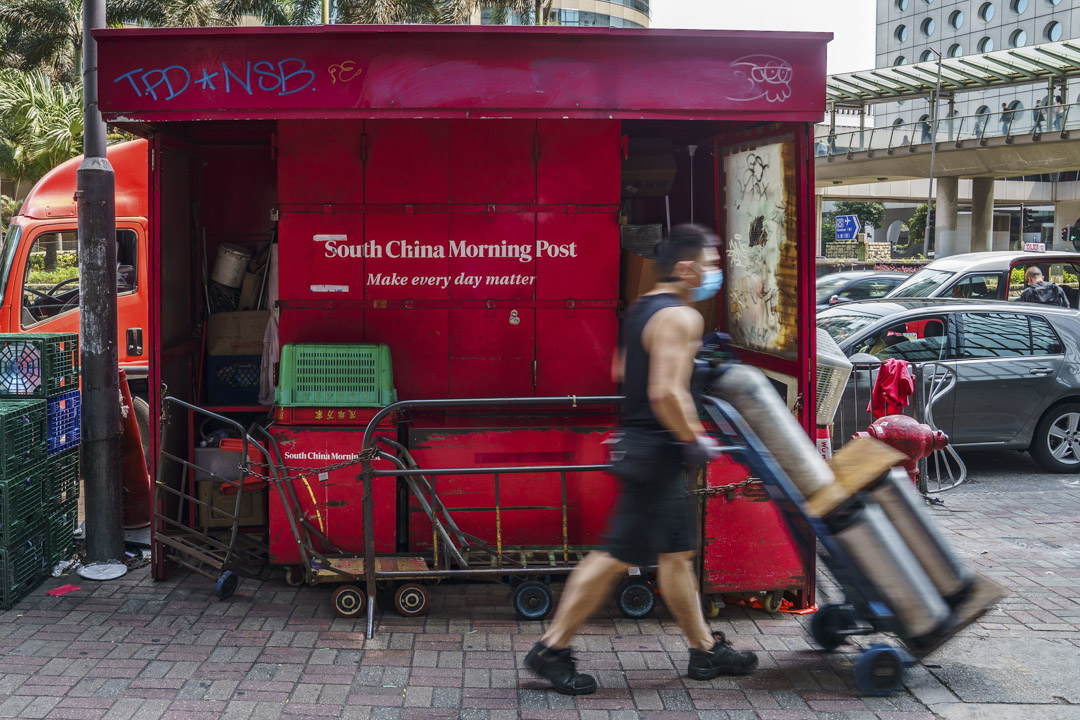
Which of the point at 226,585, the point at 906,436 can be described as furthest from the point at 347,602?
the point at 906,436

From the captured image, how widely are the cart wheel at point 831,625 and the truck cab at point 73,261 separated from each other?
5.92m

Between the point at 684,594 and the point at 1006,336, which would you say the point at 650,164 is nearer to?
the point at 684,594

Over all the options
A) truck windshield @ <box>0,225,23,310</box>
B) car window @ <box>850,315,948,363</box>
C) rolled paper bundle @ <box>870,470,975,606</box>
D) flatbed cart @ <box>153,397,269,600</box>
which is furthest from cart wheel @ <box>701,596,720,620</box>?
truck windshield @ <box>0,225,23,310</box>

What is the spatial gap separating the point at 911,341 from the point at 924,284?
14.9 feet

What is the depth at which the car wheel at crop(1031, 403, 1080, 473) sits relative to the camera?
9.02 m

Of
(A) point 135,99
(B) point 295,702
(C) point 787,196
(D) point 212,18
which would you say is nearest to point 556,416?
(C) point 787,196

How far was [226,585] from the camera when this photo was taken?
539cm

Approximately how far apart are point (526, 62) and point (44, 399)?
3420mm

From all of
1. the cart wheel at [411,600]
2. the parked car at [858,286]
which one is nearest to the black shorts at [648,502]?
the cart wheel at [411,600]

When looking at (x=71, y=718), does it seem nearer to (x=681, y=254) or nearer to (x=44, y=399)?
(x=44, y=399)

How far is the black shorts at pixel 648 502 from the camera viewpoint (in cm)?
408

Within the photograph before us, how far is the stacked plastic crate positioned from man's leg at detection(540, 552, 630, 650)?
3.14 meters

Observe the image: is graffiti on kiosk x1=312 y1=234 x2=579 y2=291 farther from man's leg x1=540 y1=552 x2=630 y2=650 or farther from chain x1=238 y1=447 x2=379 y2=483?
man's leg x1=540 y1=552 x2=630 y2=650

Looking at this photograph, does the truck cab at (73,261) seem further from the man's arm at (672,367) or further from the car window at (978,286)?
the car window at (978,286)
